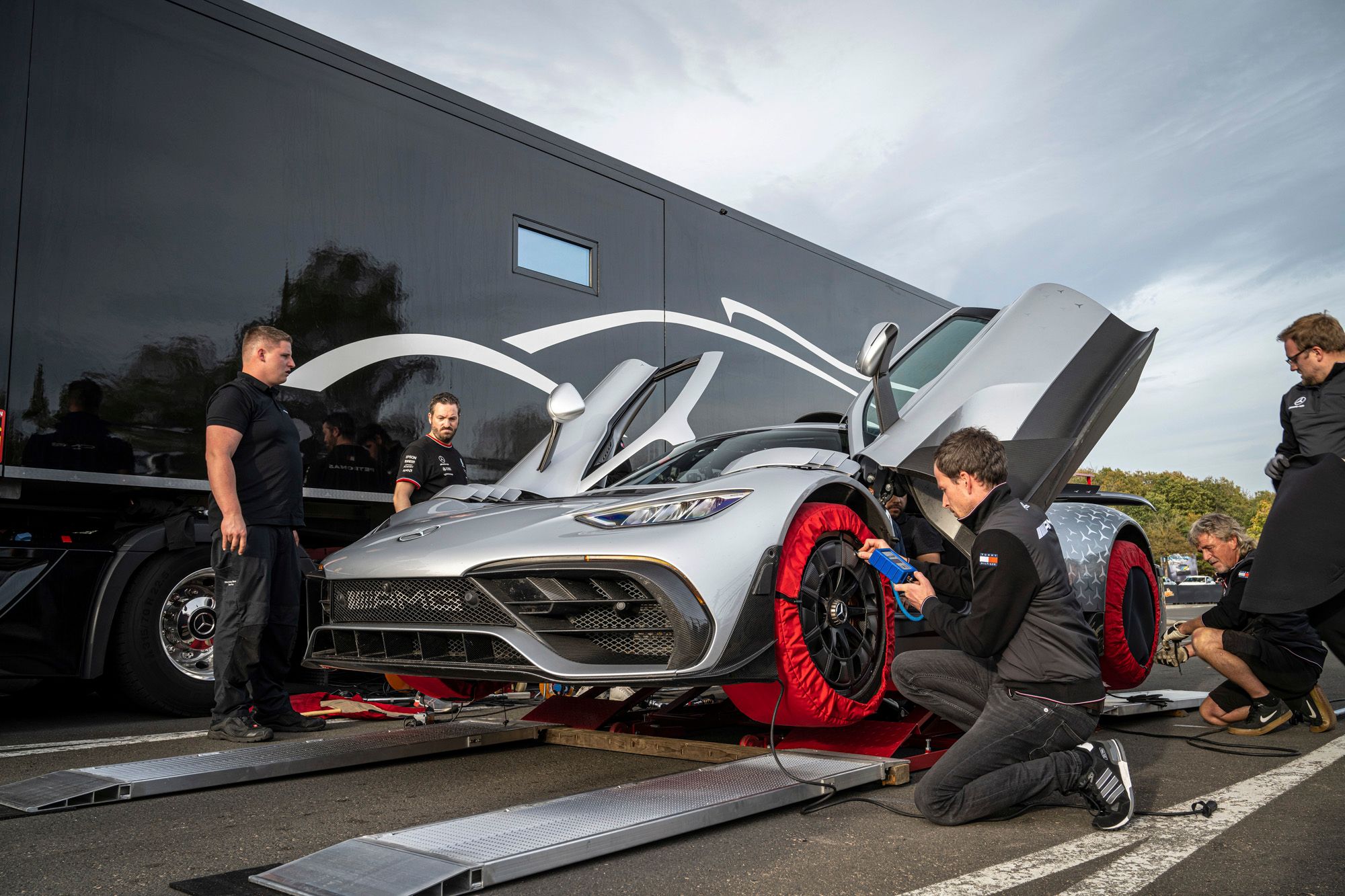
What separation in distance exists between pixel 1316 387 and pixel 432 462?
4.04 metres

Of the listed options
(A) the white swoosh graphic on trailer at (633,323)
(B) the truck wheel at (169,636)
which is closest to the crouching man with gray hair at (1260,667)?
(A) the white swoosh graphic on trailer at (633,323)

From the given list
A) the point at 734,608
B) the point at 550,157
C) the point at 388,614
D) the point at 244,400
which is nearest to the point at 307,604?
the point at 388,614

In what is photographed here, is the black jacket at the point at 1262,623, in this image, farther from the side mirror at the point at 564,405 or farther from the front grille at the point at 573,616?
the side mirror at the point at 564,405

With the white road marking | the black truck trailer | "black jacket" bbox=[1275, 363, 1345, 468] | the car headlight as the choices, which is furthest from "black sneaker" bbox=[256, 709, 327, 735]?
"black jacket" bbox=[1275, 363, 1345, 468]

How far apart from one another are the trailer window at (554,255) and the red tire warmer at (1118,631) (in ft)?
11.6

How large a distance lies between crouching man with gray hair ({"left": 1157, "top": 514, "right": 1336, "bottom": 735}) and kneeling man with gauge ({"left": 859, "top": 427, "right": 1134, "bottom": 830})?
2.12 m

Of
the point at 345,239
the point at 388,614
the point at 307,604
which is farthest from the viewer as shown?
the point at 345,239

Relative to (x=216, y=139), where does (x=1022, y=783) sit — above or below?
below

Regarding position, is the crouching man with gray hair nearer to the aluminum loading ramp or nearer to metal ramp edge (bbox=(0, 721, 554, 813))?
the aluminum loading ramp

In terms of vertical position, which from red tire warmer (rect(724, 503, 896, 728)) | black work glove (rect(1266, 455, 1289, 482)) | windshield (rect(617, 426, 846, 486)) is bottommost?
red tire warmer (rect(724, 503, 896, 728))

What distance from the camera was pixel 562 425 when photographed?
4805mm

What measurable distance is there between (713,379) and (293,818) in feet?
16.4

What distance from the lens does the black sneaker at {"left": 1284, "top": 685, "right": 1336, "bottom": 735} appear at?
4.75m

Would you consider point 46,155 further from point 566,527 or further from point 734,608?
point 734,608
